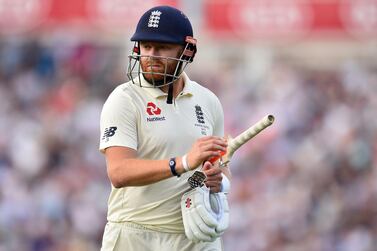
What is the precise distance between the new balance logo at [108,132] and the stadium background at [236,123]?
8011 mm

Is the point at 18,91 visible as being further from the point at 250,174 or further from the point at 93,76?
the point at 250,174

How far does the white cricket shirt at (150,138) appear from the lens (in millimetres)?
6879

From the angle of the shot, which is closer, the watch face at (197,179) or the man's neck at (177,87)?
the watch face at (197,179)

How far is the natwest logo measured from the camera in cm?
696

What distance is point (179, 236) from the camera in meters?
7.05

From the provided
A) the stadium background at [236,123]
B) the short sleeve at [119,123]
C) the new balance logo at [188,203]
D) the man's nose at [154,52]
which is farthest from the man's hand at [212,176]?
the stadium background at [236,123]

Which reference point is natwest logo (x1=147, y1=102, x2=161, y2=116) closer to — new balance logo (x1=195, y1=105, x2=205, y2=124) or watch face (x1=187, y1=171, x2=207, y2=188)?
new balance logo (x1=195, y1=105, x2=205, y2=124)

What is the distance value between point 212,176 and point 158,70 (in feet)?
2.20

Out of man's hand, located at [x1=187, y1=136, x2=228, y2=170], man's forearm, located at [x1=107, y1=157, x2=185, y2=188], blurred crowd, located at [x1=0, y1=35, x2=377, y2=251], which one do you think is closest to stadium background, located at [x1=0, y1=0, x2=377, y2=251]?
blurred crowd, located at [x1=0, y1=35, x2=377, y2=251]

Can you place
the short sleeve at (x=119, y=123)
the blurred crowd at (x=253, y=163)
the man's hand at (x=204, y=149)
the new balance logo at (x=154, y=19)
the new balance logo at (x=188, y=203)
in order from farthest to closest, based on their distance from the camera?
1. the blurred crowd at (x=253, y=163)
2. the new balance logo at (x=154, y=19)
3. the new balance logo at (x=188, y=203)
4. the short sleeve at (x=119, y=123)
5. the man's hand at (x=204, y=149)

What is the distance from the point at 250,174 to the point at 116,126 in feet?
30.9

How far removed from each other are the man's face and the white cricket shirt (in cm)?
10

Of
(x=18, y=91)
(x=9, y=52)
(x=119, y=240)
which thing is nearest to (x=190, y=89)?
(x=119, y=240)

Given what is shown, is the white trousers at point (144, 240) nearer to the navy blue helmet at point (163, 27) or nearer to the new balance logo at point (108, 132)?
the new balance logo at point (108, 132)
